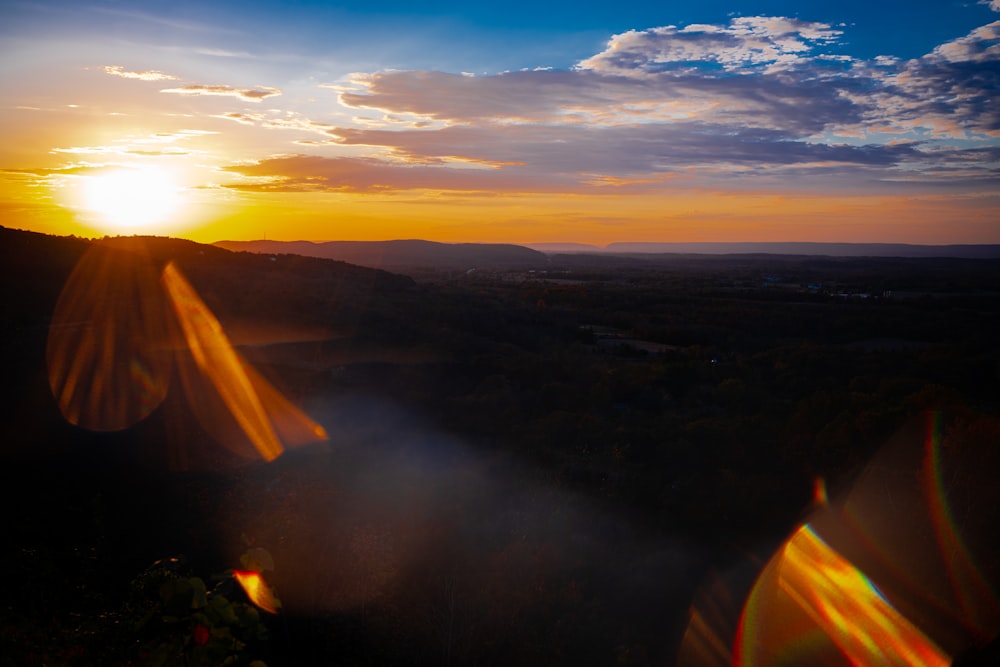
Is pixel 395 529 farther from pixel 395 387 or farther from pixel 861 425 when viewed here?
pixel 861 425

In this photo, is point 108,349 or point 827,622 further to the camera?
point 108,349

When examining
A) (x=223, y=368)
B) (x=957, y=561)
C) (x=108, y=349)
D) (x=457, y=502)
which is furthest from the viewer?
(x=108, y=349)

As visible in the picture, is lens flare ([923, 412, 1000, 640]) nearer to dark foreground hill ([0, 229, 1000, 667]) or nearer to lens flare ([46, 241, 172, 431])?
dark foreground hill ([0, 229, 1000, 667])

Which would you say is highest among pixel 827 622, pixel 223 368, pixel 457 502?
pixel 223 368

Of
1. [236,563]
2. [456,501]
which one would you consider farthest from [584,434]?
[236,563]

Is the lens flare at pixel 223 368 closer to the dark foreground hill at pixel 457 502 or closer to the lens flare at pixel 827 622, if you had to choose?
the dark foreground hill at pixel 457 502

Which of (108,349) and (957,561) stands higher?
(108,349)

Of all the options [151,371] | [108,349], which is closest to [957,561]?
[151,371]

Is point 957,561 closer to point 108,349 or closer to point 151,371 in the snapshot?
point 151,371
